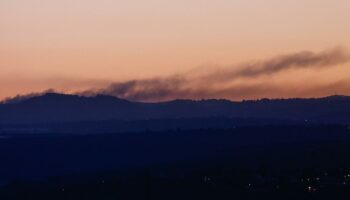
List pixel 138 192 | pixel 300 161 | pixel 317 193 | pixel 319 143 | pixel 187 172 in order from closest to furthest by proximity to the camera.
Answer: pixel 317 193 → pixel 138 192 → pixel 187 172 → pixel 300 161 → pixel 319 143

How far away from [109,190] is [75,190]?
5.12m

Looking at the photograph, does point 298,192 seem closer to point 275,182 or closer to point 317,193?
point 317,193

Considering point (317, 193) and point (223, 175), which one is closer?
point (317, 193)

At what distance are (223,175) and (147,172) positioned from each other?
1924cm

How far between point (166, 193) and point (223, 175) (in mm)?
12743

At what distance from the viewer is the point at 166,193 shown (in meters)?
126

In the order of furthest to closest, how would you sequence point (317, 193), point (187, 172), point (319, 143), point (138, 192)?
point (319, 143) < point (187, 172) < point (138, 192) < point (317, 193)

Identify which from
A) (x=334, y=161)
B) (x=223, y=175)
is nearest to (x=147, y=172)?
(x=223, y=175)

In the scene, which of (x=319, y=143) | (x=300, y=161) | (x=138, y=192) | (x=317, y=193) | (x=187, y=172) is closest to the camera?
(x=317, y=193)

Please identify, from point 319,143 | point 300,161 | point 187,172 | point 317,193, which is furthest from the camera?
point 319,143

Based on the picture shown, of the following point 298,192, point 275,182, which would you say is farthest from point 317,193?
point 275,182

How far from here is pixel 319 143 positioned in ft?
614

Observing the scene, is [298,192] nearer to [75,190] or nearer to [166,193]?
[166,193]

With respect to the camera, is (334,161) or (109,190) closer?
(109,190)
